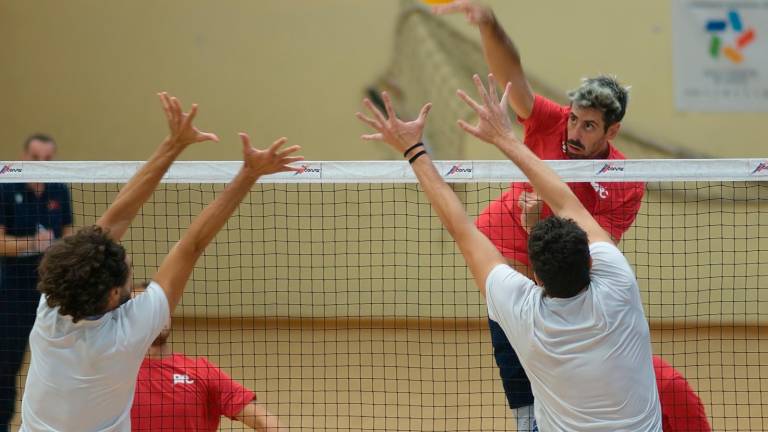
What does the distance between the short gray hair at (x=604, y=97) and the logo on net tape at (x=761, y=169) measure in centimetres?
87

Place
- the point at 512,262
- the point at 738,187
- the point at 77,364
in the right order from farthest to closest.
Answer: the point at 738,187
the point at 512,262
the point at 77,364

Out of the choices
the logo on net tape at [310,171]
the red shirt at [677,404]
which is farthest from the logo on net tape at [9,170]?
the red shirt at [677,404]

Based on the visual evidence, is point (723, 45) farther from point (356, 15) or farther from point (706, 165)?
point (706, 165)

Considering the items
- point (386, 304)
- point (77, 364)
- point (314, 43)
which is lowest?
point (386, 304)

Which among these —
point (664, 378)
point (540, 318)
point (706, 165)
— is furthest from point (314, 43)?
point (540, 318)

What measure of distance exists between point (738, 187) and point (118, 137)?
694 centimetres

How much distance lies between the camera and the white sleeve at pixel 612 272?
3432 mm

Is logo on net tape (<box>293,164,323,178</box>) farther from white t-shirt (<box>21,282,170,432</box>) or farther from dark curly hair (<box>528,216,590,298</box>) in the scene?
dark curly hair (<box>528,216,590,298</box>)

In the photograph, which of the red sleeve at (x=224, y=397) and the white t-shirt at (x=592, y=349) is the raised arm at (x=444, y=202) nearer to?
the white t-shirt at (x=592, y=349)

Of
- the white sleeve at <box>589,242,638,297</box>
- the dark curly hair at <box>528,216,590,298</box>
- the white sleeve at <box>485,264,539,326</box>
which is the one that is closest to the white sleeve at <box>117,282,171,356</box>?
the white sleeve at <box>485,264,539,326</box>

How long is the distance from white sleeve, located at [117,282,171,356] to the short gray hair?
96.8 inches

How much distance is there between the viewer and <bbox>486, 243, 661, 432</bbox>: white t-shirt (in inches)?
132

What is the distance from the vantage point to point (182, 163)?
5.45 meters

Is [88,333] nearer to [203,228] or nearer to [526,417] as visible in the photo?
[203,228]
